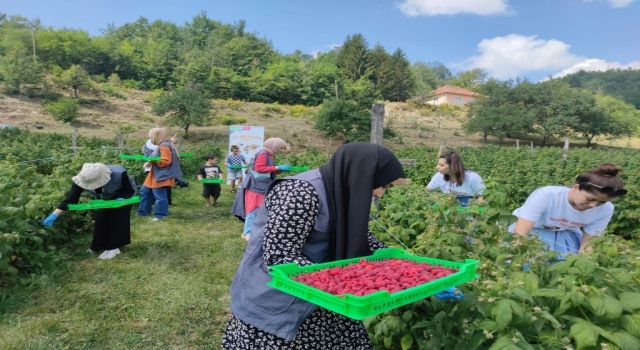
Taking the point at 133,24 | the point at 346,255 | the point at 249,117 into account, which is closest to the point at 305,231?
the point at 346,255

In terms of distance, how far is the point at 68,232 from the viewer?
19.8ft

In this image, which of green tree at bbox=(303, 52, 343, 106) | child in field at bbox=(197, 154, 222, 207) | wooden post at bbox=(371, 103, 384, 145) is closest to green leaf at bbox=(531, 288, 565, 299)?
wooden post at bbox=(371, 103, 384, 145)

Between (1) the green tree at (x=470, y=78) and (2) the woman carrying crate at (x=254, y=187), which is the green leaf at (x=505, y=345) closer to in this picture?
(2) the woman carrying crate at (x=254, y=187)

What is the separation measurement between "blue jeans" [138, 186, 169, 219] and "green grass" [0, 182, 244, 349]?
1126 mm

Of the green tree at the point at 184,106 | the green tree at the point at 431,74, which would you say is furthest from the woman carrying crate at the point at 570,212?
the green tree at the point at 431,74

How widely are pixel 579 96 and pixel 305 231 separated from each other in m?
48.0

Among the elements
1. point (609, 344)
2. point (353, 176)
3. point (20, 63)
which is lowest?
point (609, 344)

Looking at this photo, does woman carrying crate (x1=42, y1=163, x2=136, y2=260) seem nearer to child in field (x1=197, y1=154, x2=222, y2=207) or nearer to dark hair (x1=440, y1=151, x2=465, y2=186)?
child in field (x1=197, y1=154, x2=222, y2=207)

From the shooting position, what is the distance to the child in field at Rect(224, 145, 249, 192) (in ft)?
32.4

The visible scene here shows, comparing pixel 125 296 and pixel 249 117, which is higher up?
pixel 249 117

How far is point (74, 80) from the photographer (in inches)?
1314

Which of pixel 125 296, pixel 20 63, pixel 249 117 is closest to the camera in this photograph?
pixel 125 296

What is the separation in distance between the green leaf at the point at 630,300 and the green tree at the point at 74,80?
1487 inches

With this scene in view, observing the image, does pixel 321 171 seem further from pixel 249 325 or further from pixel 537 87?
pixel 537 87
